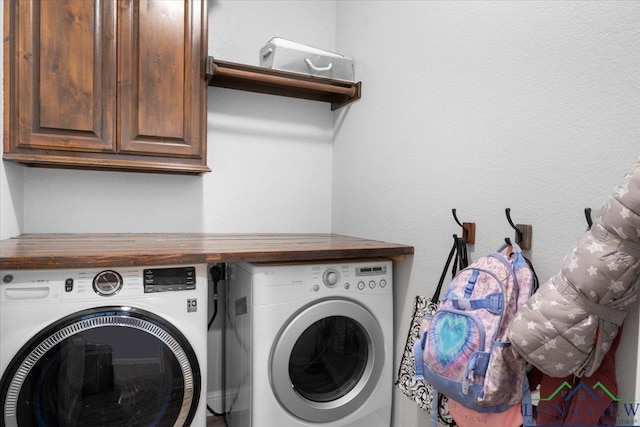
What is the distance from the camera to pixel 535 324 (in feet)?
2.86

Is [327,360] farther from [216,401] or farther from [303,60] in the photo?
[303,60]

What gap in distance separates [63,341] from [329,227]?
1.55 meters

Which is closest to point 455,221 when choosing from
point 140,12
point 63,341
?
point 63,341

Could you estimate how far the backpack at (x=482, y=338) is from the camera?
100 centimetres

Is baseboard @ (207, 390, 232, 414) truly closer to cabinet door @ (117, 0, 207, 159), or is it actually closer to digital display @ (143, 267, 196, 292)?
digital display @ (143, 267, 196, 292)

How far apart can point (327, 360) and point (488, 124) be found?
114 cm

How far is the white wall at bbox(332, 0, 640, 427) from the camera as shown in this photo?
36.1 inches

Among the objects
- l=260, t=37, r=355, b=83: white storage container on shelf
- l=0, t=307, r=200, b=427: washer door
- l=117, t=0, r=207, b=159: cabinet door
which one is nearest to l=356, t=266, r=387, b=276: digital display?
l=0, t=307, r=200, b=427: washer door

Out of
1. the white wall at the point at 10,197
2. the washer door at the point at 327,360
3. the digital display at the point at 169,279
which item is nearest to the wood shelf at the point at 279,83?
the white wall at the point at 10,197

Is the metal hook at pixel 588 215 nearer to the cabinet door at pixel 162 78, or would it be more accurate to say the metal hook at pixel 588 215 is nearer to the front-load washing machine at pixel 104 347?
the front-load washing machine at pixel 104 347

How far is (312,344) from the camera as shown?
1.53 m

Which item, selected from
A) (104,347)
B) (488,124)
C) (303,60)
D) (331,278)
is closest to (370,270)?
(331,278)

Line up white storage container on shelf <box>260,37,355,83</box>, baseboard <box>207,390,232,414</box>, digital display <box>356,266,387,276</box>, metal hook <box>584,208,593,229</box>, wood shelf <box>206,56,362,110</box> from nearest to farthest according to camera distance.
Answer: metal hook <box>584,208,593,229</box> → digital display <box>356,266,387,276</box> → wood shelf <box>206,56,362,110</box> → white storage container on shelf <box>260,37,355,83</box> → baseboard <box>207,390,232,414</box>

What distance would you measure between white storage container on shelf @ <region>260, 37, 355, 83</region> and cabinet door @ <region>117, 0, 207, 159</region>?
35 centimetres
